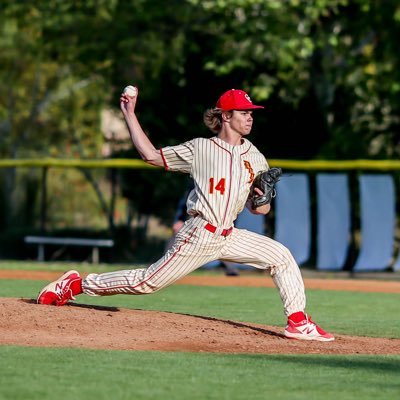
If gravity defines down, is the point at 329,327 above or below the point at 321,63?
below

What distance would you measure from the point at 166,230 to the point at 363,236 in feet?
16.8

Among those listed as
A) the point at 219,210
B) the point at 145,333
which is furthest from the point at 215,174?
the point at 145,333

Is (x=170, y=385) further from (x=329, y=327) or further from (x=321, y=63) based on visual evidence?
(x=321, y=63)

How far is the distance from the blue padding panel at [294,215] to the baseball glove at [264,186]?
11125 mm

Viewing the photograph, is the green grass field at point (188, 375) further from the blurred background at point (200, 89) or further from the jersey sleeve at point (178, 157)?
the blurred background at point (200, 89)

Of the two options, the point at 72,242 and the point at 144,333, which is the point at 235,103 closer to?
the point at 144,333

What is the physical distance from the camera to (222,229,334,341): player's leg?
8719mm

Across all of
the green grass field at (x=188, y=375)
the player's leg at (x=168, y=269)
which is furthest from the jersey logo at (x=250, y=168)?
the green grass field at (x=188, y=375)

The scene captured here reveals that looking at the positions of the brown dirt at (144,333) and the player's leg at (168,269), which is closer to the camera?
the brown dirt at (144,333)

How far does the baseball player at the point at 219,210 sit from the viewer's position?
28.1 ft

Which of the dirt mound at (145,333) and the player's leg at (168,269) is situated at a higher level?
the player's leg at (168,269)

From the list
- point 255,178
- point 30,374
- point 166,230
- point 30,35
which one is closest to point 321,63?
point 166,230

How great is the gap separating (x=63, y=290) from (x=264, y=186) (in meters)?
1.86

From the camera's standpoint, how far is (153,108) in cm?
2348
